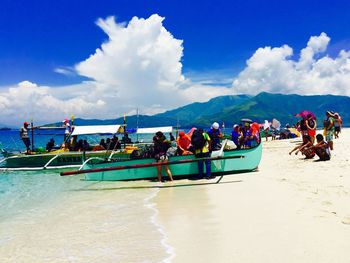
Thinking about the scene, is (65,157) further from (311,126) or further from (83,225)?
(83,225)

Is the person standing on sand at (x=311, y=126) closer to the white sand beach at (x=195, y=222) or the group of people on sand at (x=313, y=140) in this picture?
the group of people on sand at (x=313, y=140)

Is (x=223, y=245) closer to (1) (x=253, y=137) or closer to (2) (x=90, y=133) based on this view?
(1) (x=253, y=137)

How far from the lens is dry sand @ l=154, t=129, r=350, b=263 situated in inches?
205

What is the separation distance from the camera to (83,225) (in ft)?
26.0

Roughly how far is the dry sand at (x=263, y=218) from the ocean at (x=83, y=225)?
494mm

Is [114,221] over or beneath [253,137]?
beneath

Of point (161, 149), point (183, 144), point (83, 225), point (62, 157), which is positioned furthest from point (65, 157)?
point (83, 225)

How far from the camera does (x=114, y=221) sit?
8133 millimetres

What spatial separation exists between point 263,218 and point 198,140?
6295 mm

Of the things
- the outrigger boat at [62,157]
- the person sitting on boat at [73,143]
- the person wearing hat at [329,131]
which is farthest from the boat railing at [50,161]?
the person wearing hat at [329,131]

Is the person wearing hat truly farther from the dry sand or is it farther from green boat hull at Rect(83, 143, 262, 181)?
green boat hull at Rect(83, 143, 262, 181)

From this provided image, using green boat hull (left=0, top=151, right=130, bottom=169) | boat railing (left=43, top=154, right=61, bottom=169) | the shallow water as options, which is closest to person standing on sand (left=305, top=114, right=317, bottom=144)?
the shallow water

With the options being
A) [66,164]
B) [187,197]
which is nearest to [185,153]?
[187,197]

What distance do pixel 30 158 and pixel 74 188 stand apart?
10149 mm
